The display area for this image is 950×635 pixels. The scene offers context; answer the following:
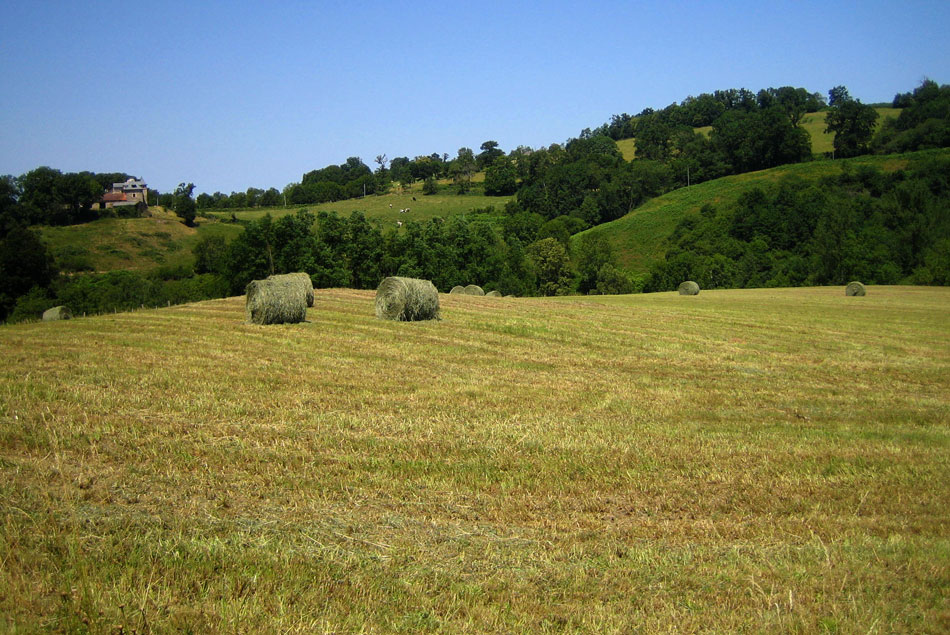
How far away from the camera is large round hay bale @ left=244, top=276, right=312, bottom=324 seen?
734 inches

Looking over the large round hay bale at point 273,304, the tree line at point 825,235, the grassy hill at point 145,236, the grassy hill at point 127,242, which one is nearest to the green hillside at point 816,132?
the tree line at point 825,235

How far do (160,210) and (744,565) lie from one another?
351 ft

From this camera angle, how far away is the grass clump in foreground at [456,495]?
404 centimetres

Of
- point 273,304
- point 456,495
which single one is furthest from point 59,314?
point 456,495

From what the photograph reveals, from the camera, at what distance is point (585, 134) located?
173750 millimetres

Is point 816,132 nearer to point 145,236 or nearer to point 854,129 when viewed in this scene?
point 854,129

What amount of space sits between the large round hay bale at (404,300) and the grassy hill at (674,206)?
66536 millimetres

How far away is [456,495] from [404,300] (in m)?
14.9

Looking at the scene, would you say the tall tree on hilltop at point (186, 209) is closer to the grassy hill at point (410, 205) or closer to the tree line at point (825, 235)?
the grassy hill at point (410, 205)

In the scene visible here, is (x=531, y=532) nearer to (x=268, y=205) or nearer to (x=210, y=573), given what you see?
(x=210, y=573)

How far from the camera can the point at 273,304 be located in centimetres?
1875

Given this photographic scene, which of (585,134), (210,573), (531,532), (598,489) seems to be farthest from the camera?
(585,134)

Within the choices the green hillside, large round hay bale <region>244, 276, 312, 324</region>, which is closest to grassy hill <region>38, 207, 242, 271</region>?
large round hay bale <region>244, 276, 312, 324</region>

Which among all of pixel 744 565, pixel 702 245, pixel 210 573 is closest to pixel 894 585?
pixel 744 565
